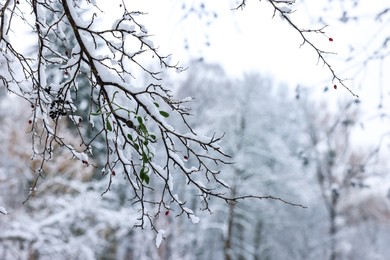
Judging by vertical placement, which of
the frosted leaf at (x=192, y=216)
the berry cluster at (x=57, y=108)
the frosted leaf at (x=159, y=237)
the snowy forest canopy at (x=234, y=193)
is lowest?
the frosted leaf at (x=159, y=237)

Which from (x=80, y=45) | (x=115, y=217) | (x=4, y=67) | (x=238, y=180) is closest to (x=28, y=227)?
(x=115, y=217)

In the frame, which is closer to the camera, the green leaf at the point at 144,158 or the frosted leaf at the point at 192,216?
the green leaf at the point at 144,158

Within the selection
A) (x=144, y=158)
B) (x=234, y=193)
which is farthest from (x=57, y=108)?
(x=234, y=193)

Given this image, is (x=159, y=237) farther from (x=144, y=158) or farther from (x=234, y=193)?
(x=234, y=193)

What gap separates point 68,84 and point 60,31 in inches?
20.0

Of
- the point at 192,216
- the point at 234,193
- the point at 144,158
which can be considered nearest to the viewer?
the point at 144,158

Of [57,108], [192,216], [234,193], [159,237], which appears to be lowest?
[159,237]

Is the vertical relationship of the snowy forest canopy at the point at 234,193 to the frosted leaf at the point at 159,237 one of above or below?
above

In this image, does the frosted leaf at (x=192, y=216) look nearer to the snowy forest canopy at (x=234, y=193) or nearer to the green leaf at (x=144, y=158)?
the green leaf at (x=144, y=158)

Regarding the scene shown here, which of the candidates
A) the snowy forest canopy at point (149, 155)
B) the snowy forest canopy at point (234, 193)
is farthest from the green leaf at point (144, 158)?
the snowy forest canopy at point (234, 193)

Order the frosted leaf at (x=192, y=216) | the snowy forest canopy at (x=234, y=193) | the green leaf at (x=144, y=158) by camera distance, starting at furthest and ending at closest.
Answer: the snowy forest canopy at (x=234, y=193), the frosted leaf at (x=192, y=216), the green leaf at (x=144, y=158)

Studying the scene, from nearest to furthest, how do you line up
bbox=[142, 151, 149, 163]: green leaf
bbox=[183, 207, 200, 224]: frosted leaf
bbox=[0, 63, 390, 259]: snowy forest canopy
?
bbox=[142, 151, 149, 163]: green leaf → bbox=[183, 207, 200, 224]: frosted leaf → bbox=[0, 63, 390, 259]: snowy forest canopy

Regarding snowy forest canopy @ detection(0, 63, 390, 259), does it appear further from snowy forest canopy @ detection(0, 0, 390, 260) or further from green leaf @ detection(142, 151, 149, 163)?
green leaf @ detection(142, 151, 149, 163)

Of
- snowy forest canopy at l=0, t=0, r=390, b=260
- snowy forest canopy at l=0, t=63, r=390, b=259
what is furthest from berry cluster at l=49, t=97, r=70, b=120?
snowy forest canopy at l=0, t=63, r=390, b=259
